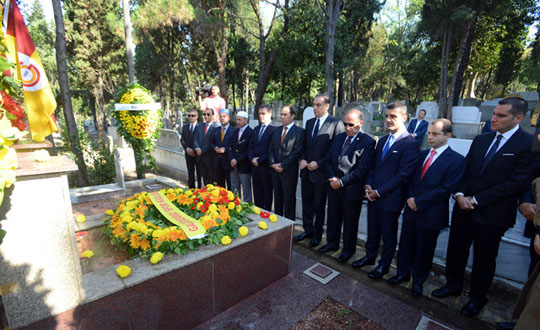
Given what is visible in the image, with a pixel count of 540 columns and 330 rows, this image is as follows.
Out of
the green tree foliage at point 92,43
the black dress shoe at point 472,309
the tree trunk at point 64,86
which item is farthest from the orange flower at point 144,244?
the green tree foliage at point 92,43

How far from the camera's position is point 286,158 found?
4.15 meters

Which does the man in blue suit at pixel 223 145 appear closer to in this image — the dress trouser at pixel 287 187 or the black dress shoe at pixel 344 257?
the dress trouser at pixel 287 187

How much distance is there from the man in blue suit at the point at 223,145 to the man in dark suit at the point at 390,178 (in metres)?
2.93

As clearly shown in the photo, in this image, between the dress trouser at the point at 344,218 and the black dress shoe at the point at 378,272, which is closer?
the black dress shoe at the point at 378,272

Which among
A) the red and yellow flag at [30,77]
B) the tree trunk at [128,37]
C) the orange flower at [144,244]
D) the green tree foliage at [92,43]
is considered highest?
the green tree foliage at [92,43]

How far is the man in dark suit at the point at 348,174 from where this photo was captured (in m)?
3.34

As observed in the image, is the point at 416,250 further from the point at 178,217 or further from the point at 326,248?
the point at 178,217

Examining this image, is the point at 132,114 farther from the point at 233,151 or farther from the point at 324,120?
the point at 324,120

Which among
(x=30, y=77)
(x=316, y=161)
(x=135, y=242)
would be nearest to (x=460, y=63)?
(x=316, y=161)

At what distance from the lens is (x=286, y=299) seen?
280cm

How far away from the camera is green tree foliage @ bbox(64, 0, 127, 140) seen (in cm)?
1689

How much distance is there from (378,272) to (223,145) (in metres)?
3.72

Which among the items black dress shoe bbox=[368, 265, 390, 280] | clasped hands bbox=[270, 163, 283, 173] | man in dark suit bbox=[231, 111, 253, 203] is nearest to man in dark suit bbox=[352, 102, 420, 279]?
black dress shoe bbox=[368, 265, 390, 280]

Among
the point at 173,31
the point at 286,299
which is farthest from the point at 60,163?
the point at 173,31
